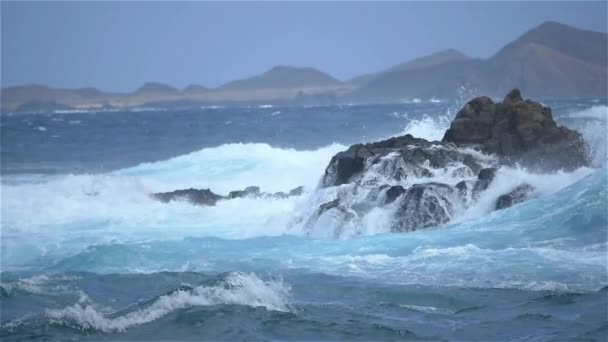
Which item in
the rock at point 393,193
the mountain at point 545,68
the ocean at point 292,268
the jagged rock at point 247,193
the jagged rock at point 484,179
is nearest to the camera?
the ocean at point 292,268

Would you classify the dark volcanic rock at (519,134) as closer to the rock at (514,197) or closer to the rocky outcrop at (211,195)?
the rock at (514,197)

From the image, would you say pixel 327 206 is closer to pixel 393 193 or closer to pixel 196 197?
pixel 393 193

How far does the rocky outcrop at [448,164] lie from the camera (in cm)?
1728

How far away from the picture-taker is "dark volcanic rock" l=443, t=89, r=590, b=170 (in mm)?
19656

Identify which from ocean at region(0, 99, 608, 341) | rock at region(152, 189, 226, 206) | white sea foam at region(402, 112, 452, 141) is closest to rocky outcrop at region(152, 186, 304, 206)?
rock at region(152, 189, 226, 206)

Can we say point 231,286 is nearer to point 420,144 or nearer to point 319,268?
point 319,268

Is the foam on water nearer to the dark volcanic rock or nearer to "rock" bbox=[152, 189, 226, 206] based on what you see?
"rock" bbox=[152, 189, 226, 206]

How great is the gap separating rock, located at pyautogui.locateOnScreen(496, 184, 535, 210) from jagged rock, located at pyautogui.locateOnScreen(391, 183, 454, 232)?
94 cm

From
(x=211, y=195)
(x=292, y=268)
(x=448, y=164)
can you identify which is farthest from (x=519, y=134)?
(x=292, y=268)

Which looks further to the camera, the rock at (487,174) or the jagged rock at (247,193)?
the jagged rock at (247,193)

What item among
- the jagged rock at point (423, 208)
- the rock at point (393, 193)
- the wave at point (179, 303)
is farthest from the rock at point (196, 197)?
the wave at point (179, 303)

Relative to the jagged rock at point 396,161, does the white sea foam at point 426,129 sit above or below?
above

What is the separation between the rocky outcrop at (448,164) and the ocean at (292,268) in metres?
0.42

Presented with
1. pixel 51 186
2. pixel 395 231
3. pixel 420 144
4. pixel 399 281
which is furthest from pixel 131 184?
pixel 399 281
